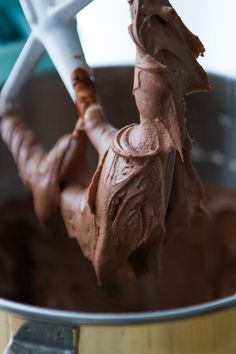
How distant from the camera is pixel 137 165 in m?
0.52

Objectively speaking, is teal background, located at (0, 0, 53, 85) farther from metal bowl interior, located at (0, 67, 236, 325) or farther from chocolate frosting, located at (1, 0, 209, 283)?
chocolate frosting, located at (1, 0, 209, 283)

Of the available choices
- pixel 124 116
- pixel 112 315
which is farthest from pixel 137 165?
pixel 124 116

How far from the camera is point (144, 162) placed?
513mm

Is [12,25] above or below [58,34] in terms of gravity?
below

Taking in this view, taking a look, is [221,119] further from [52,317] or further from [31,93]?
[52,317]

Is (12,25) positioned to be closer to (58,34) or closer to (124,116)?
(124,116)

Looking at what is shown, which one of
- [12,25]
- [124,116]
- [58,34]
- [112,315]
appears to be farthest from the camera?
[12,25]

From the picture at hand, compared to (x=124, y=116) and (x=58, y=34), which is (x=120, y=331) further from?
(x=124, y=116)

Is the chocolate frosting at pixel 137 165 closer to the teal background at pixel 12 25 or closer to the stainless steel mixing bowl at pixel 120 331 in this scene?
the stainless steel mixing bowl at pixel 120 331

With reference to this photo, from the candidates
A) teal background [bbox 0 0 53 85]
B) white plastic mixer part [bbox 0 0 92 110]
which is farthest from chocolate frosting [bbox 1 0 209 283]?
teal background [bbox 0 0 53 85]

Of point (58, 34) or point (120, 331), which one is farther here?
point (58, 34)

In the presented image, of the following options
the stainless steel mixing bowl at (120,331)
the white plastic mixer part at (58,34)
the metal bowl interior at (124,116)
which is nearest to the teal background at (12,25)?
the metal bowl interior at (124,116)

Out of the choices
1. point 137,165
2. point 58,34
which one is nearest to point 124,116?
point 58,34

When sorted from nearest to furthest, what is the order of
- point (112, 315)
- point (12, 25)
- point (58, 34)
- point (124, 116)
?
point (112, 315)
point (58, 34)
point (124, 116)
point (12, 25)
